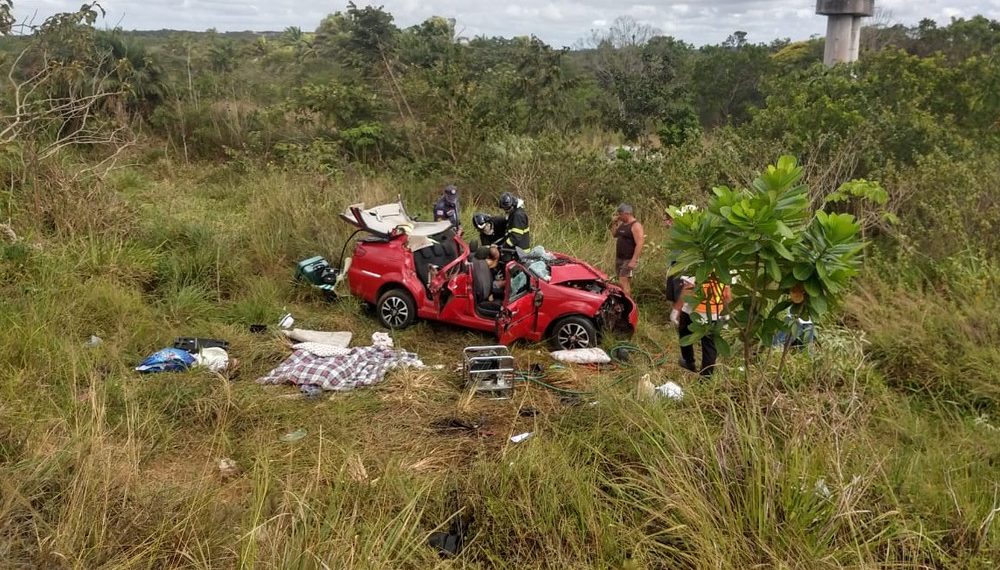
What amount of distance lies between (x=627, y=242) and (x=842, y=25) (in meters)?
19.2

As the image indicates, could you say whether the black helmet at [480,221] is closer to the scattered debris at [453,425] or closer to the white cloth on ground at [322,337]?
the white cloth on ground at [322,337]

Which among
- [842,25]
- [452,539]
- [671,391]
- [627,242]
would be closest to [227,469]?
[452,539]

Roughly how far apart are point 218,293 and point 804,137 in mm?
8974

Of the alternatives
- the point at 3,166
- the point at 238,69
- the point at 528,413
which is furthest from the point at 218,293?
the point at 238,69

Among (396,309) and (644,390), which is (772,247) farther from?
(396,309)

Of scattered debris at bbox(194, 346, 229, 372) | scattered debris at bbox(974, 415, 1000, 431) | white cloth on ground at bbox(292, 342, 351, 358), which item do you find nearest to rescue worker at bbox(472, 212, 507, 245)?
white cloth on ground at bbox(292, 342, 351, 358)

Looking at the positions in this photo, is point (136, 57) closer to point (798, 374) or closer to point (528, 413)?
point (528, 413)

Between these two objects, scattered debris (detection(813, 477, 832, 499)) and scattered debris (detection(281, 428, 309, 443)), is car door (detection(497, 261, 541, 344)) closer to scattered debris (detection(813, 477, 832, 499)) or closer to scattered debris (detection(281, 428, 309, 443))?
scattered debris (detection(281, 428, 309, 443))

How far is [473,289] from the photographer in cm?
712

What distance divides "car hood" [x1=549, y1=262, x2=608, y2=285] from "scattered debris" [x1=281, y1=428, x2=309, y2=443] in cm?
300

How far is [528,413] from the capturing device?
554cm

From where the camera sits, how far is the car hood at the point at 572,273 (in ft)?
22.9

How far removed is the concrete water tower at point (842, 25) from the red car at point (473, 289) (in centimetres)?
1960

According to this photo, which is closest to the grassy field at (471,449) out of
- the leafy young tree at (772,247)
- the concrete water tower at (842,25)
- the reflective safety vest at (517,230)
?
the leafy young tree at (772,247)
